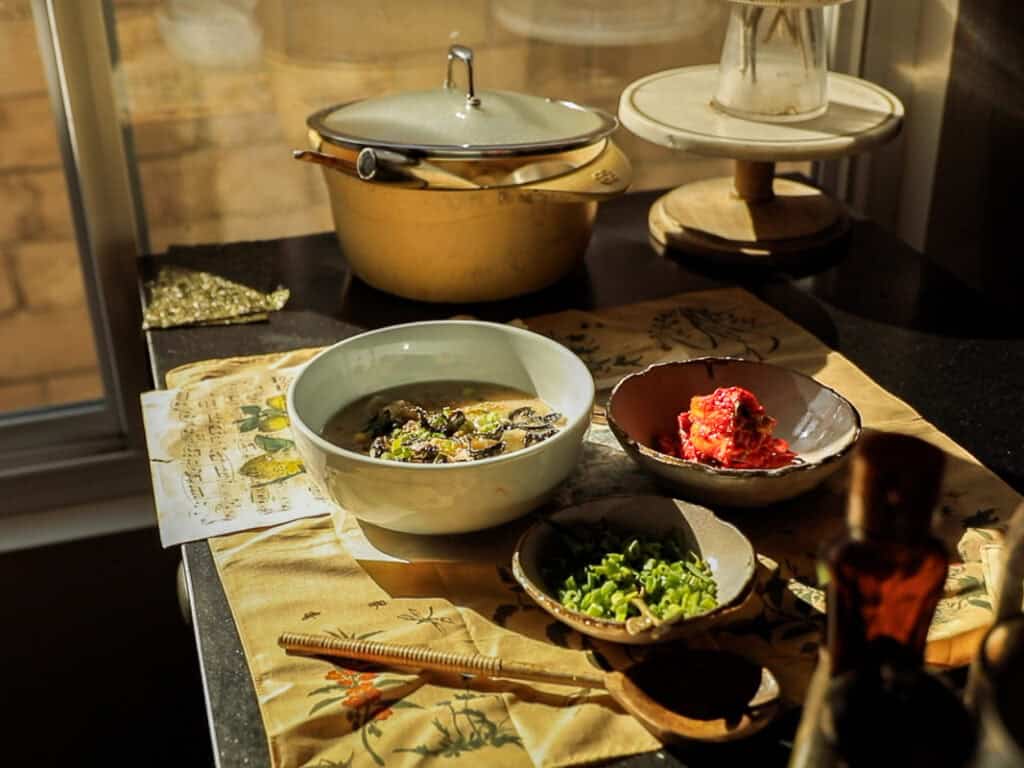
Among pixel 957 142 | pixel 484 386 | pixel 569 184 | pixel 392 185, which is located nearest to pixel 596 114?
pixel 569 184

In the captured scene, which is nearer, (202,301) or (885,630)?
(885,630)

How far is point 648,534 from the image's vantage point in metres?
0.84

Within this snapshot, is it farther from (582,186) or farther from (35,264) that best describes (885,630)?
(35,264)

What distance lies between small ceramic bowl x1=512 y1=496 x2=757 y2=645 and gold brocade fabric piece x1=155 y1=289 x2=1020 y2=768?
0.04 m

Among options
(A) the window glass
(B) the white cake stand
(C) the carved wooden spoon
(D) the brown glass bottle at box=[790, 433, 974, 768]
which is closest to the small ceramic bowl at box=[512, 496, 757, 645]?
(C) the carved wooden spoon

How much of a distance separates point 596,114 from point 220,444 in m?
0.52

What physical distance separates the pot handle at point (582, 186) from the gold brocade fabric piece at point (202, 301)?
31cm

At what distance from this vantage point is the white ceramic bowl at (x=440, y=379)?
0.82 m

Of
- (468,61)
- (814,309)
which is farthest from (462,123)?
(814,309)

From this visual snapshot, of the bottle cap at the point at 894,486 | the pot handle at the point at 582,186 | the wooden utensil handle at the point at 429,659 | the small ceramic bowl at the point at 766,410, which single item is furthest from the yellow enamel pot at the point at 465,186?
the bottle cap at the point at 894,486

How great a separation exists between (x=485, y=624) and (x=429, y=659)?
0.21 ft

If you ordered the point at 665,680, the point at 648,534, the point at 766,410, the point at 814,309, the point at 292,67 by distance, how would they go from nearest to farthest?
the point at 665,680
the point at 648,534
the point at 766,410
the point at 814,309
the point at 292,67

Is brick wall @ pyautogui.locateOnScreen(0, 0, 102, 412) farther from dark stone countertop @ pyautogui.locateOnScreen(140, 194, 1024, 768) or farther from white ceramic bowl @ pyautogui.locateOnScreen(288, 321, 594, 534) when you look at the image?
white ceramic bowl @ pyautogui.locateOnScreen(288, 321, 594, 534)

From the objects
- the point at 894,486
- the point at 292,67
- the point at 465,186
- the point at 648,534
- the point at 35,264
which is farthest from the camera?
the point at 35,264
